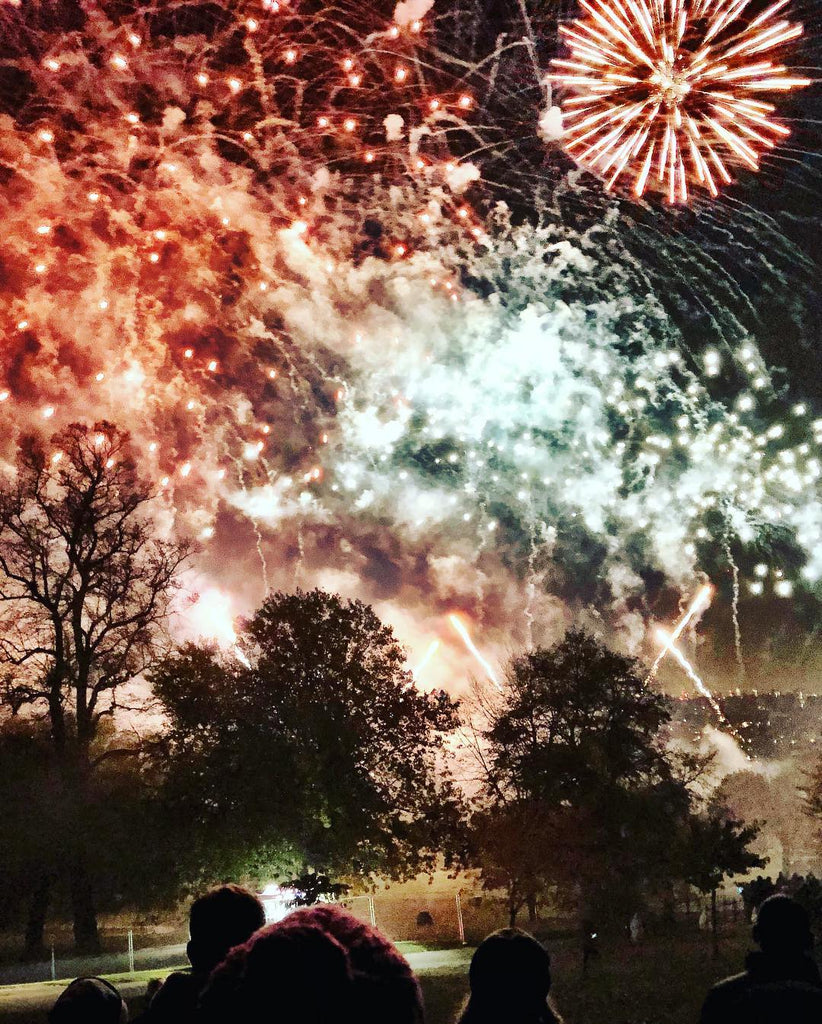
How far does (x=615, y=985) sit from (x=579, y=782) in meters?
6.04

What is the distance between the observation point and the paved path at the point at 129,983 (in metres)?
15.7

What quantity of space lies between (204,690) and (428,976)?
997cm

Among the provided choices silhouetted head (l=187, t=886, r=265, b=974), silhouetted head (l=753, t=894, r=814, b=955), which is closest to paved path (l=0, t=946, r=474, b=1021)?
silhouetted head (l=753, t=894, r=814, b=955)

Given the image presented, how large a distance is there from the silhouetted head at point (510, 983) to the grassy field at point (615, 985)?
14677 millimetres

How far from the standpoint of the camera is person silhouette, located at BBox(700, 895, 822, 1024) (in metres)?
4.12

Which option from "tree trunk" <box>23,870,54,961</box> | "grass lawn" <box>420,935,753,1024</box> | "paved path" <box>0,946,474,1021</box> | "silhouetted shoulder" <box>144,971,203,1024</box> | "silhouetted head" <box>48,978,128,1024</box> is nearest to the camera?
"silhouetted shoulder" <box>144,971,203,1024</box>

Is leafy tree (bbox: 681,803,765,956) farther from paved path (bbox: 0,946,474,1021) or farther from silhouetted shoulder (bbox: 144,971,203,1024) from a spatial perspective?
silhouetted shoulder (bbox: 144,971,203,1024)

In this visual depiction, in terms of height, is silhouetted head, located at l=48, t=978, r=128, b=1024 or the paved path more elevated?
silhouetted head, located at l=48, t=978, r=128, b=1024

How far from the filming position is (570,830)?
23.2 metres

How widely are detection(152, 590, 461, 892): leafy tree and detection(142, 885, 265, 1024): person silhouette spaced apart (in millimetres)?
19519

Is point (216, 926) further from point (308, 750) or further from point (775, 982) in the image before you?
point (308, 750)

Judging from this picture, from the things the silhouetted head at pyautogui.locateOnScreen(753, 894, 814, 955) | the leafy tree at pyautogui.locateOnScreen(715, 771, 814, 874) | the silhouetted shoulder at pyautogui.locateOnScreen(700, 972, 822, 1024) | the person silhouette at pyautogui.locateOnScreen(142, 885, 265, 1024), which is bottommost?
the leafy tree at pyautogui.locateOnScreen(715, 771, 814, 874)

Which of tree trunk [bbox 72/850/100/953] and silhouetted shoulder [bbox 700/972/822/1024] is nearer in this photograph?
silhouetted shoulder [bbox 700/972/822/1024]

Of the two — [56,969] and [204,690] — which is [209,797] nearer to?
[204,690]
